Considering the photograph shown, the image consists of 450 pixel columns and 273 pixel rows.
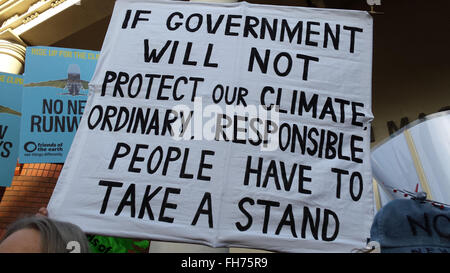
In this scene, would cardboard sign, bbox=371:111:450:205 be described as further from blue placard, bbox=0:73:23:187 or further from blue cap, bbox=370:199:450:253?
blue placard, bbox=0:73:23:187

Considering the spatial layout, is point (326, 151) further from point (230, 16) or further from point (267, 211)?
point (230, 16)

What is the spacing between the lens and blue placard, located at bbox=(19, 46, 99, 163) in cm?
489

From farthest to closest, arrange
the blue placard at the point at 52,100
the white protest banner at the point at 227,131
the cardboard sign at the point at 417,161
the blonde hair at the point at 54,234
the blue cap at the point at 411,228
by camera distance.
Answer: the blue placard at the point at 52,100 < the cardboard sign at the point at 417,161 < the white protest banner at the point at 227,131 < the blue cap at the point at 411,228 < the blonde hair at the point at 54,234

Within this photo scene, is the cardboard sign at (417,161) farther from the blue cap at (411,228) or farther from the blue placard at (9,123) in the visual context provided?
the blue placard at (9,123)

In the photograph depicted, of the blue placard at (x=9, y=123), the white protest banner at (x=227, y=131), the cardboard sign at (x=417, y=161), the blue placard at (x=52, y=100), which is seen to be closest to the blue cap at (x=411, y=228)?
the white protest banner at (x=227, y=131)

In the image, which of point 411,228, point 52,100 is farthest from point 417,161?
point 52,100

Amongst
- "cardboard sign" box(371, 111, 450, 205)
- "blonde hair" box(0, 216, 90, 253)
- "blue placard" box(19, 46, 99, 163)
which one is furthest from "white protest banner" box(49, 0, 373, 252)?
"blue placard" box(19, 46, 99, 163)

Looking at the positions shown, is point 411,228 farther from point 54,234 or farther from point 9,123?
point 9,123

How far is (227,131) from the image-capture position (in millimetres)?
2916

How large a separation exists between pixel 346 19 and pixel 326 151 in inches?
41.2

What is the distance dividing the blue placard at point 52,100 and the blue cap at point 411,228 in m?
3.41

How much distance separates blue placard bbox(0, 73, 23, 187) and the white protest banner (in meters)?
2.80

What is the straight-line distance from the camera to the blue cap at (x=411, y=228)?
8.09 ft

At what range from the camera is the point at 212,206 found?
2.67 metres
